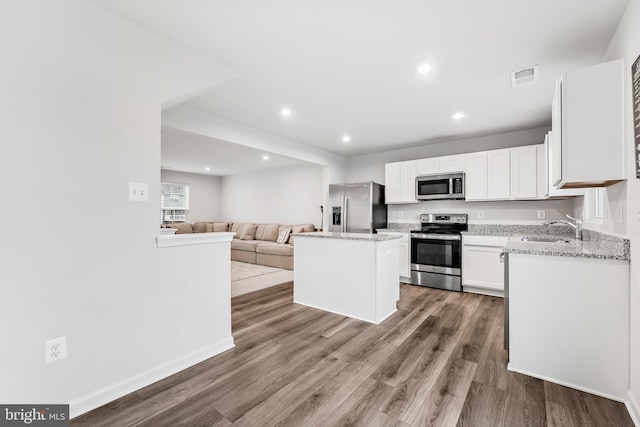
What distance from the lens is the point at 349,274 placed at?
3.17m

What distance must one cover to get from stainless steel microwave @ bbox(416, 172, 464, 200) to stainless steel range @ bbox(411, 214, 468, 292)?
494 millimetres

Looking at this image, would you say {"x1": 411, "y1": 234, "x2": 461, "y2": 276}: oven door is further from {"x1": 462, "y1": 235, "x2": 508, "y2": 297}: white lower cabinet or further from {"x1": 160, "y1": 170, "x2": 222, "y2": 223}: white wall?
{"x1": 160, "y1": 170, "x2": 222, "y2": 223}: white wall

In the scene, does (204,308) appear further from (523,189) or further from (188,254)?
(523,189)

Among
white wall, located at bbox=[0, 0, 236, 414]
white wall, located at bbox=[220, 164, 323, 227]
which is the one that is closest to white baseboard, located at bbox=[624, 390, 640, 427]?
white wall, located at bbox=[0, 0, 236, 414]

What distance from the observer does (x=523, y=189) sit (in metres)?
3.92

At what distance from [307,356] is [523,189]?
3751 mm

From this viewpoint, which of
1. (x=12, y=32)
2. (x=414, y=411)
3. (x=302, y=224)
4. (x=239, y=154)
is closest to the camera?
(x=12, y=32)

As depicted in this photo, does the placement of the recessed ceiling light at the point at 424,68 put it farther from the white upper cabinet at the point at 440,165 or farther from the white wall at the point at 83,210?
the white upper cabinet at the point at 440,165

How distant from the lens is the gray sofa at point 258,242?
597cm

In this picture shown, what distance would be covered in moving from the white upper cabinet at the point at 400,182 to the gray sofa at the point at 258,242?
209 cm

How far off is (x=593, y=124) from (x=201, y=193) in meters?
8.65

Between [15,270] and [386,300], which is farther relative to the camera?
[386,300]

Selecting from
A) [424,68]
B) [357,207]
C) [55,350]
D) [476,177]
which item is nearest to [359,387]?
[55,350]

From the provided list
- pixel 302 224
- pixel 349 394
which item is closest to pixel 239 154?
pixel 302 224
